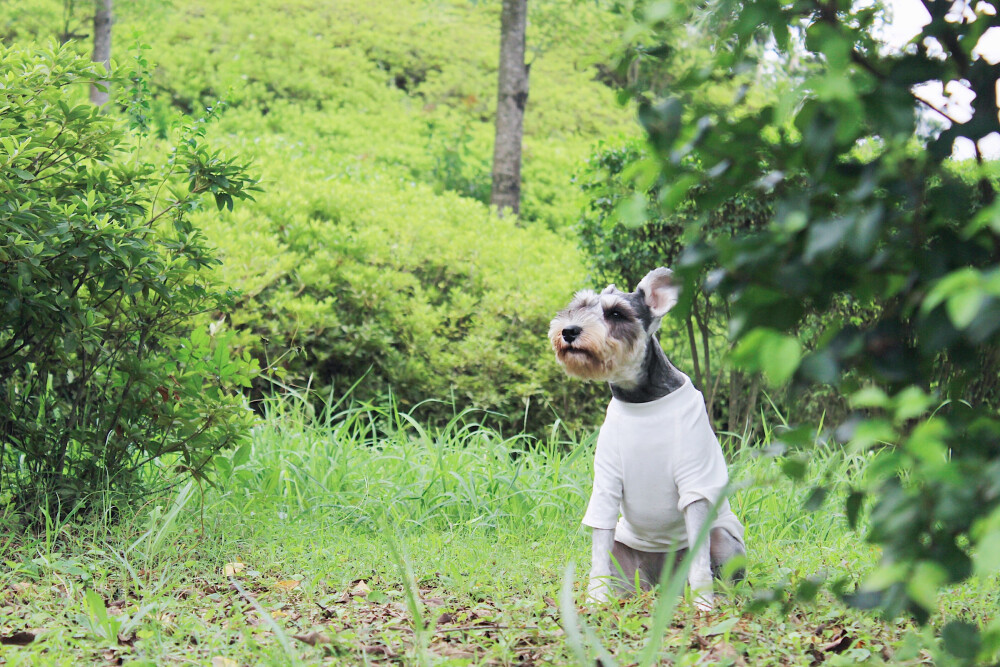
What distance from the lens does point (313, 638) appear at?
2729 millimetres

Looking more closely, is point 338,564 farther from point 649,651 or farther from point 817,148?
point 817,148

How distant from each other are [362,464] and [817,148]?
12.7 feet

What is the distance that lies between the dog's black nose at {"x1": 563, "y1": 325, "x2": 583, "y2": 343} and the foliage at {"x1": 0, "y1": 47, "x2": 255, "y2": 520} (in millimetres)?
1481

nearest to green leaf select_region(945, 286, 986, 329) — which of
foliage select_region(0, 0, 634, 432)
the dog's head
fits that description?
foliage select_region(0, 0, 634, 432)

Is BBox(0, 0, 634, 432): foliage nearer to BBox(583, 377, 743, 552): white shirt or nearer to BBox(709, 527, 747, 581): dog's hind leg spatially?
BBox(583, 377, 743, 552): white shirt

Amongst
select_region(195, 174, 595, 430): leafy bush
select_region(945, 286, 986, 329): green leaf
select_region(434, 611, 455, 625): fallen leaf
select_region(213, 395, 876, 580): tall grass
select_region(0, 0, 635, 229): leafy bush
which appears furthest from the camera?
select_region(0, 0, 635, 229): leafy bush

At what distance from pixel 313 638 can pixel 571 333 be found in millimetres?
1556

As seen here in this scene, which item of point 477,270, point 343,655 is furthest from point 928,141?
point 477,270

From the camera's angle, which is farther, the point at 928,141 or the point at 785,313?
the point at 928,141

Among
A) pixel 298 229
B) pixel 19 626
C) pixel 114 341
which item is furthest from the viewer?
pixel 298 229

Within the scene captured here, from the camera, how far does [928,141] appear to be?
67.4 inches

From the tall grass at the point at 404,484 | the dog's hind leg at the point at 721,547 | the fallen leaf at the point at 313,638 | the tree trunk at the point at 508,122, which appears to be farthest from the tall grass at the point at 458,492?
the tree trunk at the point at 508,122

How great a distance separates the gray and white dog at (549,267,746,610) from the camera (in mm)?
3189

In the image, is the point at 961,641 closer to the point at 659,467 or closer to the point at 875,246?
the point at 875,246
